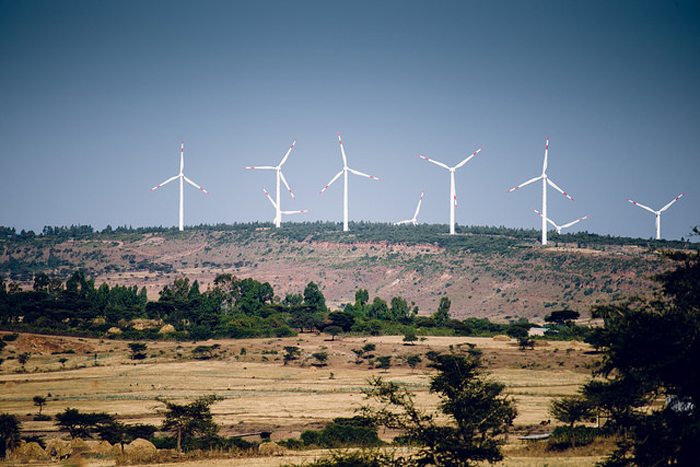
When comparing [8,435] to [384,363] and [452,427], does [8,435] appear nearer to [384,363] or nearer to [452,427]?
[452,427]

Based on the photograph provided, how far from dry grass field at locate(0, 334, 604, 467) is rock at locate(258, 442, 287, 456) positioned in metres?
1.51

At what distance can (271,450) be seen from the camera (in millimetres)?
55812

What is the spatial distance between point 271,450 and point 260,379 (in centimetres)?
4705

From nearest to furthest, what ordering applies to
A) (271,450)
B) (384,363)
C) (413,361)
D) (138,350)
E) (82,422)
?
(271,450)
(82,422)
(413,361)
(384,363)
(138,350)

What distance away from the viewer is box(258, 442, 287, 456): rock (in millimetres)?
54713

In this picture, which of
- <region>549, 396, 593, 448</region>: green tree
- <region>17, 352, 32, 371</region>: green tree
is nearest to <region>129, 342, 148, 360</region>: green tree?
<region>17, 352, 32, 371</region>: green tree

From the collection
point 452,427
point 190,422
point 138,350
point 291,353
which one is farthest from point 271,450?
point 138,350

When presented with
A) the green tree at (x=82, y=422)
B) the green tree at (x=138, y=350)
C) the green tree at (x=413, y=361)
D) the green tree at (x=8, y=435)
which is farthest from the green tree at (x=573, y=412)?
the green tree at (x=138, y=350)

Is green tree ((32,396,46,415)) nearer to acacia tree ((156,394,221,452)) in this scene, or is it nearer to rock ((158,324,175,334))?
acacia tree ((156,394,221,452))

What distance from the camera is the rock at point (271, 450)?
180ft

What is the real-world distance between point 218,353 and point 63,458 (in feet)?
211

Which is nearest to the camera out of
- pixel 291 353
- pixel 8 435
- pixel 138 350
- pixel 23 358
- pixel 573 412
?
pixel 8 435

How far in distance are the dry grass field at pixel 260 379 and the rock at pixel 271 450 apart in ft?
4.95

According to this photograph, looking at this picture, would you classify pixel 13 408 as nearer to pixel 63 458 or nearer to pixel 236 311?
pixel 63 458
